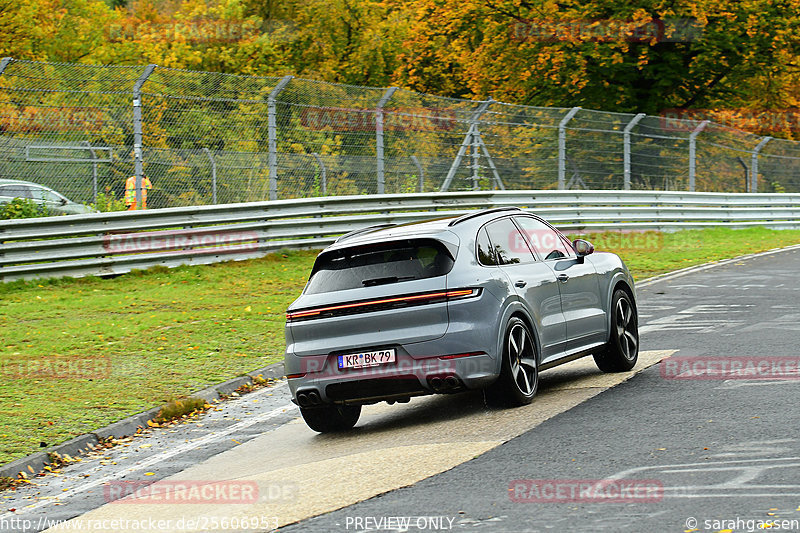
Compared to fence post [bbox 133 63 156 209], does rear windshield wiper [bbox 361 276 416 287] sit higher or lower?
lower

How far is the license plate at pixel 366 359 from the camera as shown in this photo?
8023 millimetres

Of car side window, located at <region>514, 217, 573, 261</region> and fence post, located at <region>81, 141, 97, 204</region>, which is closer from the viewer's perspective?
car side window, located at <region>514, 217, 573, 261</region>

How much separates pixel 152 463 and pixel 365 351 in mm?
1712

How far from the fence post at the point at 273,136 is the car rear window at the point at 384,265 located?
11.7m

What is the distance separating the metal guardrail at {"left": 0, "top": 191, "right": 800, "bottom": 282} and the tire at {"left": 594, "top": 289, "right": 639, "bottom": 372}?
10.1 meters

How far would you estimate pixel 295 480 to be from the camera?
6.90m

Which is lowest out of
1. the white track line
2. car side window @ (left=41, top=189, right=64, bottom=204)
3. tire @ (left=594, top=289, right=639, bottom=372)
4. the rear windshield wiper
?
the white track line

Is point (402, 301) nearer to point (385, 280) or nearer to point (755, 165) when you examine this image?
point (385, 280)

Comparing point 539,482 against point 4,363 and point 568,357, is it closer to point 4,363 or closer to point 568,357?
point 568,357

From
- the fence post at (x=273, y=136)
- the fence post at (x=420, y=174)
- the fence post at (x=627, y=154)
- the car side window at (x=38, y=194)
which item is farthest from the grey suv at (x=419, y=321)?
the fence post at (x=627, y=154)

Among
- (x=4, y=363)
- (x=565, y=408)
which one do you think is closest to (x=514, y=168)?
(x=4, y=363)

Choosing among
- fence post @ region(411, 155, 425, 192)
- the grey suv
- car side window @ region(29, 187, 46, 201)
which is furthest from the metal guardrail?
the grey suv

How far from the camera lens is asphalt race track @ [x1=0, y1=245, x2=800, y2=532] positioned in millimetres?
5699

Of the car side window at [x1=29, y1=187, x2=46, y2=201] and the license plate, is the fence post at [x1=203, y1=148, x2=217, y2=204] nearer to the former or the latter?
the car side window at [x1=29, y1=187, x2=46, y2=201]
